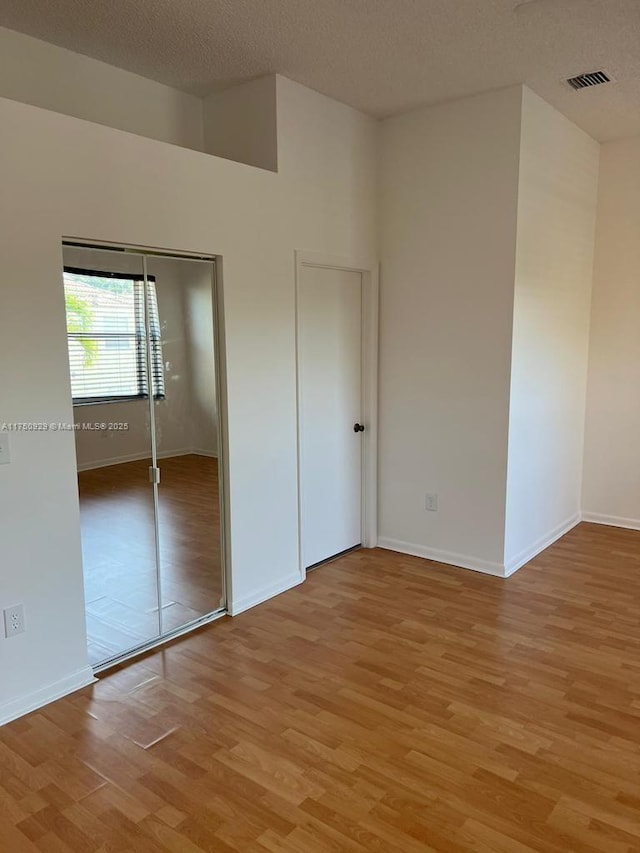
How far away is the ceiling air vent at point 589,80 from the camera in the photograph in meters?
3.54

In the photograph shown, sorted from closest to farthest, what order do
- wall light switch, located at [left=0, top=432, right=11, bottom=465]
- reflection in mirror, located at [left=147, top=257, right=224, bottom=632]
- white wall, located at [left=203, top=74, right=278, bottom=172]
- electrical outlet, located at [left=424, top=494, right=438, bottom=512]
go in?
1. wall light switch, located at [left=0, top=432, right=11, bottom=465]
2. reflection in mirror, located at [left=147, top=257, right=224, bottom=632]
3. white wall, located at [left=203, top=74, right=278, bottom=172]
4. electrical outlet, located at [left=424, top=494, right=438, bottom=512]

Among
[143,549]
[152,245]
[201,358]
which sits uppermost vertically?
[152,245]

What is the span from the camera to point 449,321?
420cm

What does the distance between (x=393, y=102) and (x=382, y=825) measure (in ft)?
12.7

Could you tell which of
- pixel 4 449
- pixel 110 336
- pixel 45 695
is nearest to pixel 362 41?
pixel 110 336

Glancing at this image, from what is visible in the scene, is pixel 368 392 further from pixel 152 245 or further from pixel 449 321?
pixel 152 245

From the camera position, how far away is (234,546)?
11.9 feet

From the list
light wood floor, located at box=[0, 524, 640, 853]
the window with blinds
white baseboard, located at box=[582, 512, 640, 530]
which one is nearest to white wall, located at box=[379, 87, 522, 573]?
light wood floor, located at box=[0, 524, 640, 853]

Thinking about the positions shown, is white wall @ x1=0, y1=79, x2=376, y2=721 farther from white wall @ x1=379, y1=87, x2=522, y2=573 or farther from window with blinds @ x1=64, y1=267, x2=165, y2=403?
white wall @ x1=379, y1=87, x2=522, y2=573

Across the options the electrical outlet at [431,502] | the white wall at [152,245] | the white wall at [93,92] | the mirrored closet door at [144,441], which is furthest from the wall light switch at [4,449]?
the electrical outlet at [431,502]

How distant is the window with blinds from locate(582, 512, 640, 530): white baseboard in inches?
150

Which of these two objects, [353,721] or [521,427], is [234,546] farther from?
[521,427]

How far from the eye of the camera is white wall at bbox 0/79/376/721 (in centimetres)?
262

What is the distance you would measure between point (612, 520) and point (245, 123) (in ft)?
13.4
